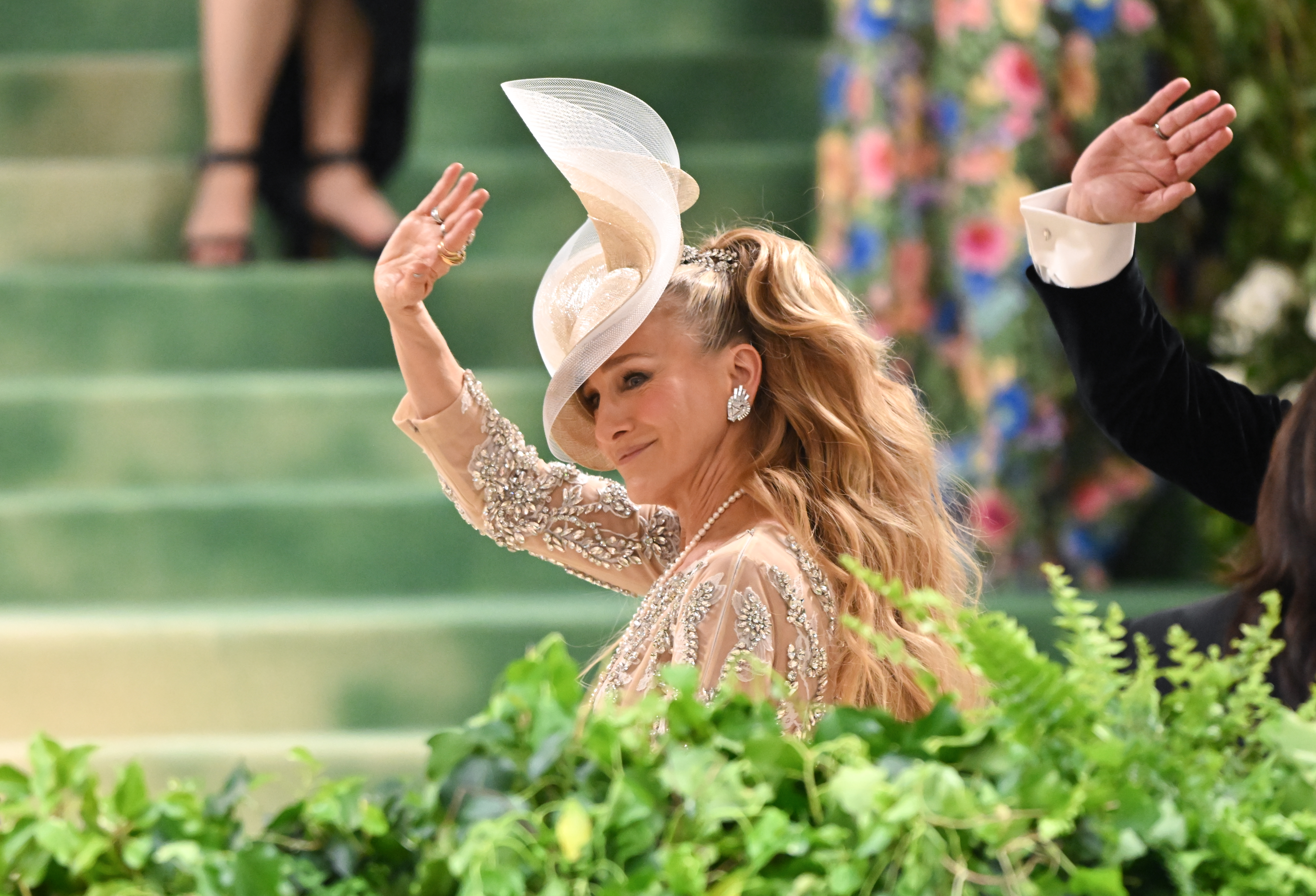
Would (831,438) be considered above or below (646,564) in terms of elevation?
above

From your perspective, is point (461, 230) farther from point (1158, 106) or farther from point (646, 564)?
point (1158, 106)

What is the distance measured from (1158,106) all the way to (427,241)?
78 cm

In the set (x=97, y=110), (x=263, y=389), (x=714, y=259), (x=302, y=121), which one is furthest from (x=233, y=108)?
(x=714, y=259)

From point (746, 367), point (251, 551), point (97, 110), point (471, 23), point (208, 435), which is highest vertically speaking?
point (471, 23)

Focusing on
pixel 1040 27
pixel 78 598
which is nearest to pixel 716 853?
pixel 1040 27

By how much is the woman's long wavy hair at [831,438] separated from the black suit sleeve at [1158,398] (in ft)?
0.74

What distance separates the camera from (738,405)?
1546 millimetres

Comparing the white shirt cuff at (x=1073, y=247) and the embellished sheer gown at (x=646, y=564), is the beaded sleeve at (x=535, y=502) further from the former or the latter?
the white shirt cuff at (x=1073, y=247)

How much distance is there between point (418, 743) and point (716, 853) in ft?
7.10

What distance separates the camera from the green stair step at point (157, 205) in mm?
4016

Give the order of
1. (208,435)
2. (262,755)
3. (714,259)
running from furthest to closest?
(208,435)
(262,755)
(714,259)

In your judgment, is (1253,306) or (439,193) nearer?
(439,193)

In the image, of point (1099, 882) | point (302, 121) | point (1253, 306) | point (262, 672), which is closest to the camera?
point (1099, 882)

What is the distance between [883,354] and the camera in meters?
1.83
